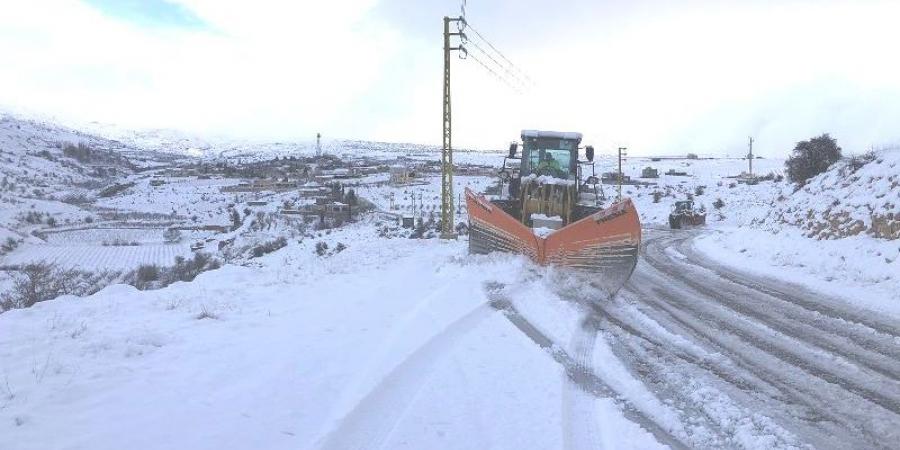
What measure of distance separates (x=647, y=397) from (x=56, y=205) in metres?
91.1

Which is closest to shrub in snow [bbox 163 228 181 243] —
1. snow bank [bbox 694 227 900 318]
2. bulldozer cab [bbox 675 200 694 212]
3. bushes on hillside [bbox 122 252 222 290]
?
bushes on hillside [bbox 122 252 222 290]

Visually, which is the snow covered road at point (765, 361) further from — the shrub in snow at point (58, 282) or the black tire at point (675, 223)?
the black tire at point (675, 223)

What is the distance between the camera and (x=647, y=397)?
195 inches

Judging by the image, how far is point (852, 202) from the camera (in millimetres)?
14578

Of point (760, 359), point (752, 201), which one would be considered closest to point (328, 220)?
point (752, 201)

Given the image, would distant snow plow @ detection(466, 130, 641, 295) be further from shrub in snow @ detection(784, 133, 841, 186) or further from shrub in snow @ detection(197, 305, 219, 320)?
shrub in snow @ detection(784, 133, 841, 186)

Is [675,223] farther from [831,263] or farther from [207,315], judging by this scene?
[207,315]

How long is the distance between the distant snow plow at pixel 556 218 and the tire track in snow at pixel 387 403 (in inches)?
184

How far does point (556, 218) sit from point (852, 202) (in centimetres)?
773

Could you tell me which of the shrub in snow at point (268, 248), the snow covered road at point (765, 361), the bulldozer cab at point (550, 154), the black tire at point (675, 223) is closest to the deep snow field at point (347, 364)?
the snow covered road at point (765, 361)

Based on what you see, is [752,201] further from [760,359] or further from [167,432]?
[167,432]

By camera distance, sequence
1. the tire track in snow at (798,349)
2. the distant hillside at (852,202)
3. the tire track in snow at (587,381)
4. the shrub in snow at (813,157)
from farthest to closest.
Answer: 1. the shrub in snow at (813,157)
2. the distant hillside at (852,202)
3. the tire track in snow at (798,349)
4. the tire track in snow at (587,381)

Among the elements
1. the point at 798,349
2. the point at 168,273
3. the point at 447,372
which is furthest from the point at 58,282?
the point at 798,349

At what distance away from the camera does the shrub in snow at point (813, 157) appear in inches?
944
